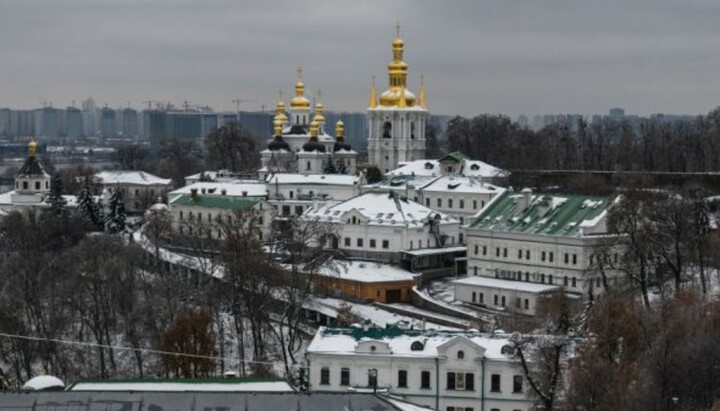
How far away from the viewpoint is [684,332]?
1174 inches

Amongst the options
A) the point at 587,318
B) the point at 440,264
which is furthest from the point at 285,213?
the point at 587,318

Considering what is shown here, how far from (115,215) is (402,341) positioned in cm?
4553

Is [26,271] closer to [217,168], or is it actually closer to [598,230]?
[598,230]

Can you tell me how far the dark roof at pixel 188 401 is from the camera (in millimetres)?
18625

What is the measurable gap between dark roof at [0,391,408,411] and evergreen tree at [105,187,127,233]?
55.1 meters

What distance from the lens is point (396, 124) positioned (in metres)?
91.4

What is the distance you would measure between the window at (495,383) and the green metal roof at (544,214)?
20.4 meters

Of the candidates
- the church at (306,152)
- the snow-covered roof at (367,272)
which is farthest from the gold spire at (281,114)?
the snow-covered roof at (367,272)

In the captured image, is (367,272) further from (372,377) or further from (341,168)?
(341,168)

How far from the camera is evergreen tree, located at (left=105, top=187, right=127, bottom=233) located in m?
73.4

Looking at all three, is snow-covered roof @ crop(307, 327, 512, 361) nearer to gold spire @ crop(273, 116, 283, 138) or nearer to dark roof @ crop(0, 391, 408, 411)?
dark roof @ crop(0, 391, 408, 411)

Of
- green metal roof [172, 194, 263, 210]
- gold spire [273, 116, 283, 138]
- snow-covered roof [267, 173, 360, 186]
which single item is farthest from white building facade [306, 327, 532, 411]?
gold spire [273, 116, 283, 138]

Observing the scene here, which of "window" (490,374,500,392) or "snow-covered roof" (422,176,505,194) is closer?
"window" (490,374,500,392)

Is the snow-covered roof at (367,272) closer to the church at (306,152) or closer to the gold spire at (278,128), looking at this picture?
the church at (306,152)
